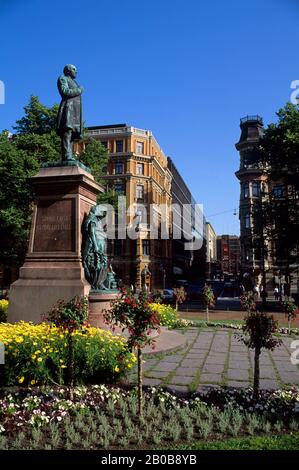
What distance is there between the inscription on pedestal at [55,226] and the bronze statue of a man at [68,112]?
5.24 feet

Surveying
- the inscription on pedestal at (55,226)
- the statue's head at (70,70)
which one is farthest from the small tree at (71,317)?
the statue's head at (70,70)

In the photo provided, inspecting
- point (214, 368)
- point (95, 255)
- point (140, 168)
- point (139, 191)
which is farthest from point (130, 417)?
point (140, 168)

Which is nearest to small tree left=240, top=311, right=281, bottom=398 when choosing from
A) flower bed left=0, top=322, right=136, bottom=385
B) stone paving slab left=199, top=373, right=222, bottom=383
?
stone paving slab left=199, top=373, right=222, bottom=383

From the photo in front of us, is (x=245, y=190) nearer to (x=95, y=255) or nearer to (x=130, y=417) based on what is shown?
(x=95, y=255)

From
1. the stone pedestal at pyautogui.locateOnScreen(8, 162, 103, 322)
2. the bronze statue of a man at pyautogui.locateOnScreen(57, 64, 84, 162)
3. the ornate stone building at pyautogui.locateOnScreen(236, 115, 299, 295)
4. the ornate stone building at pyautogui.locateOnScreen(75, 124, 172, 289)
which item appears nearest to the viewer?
the stone pedestal at pyautogui.locateOnScreen(8, 162, 103, 322)

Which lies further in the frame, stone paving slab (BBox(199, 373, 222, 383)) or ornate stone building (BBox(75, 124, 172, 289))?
ornate stone building (BBox(75, 124, 172, 289))

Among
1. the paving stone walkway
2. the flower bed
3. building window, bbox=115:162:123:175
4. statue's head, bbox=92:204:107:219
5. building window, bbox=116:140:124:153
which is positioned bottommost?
the paving stone walkway

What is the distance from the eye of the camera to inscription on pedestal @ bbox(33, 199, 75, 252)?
10477mm

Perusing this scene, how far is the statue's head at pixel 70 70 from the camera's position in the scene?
11.7 metres

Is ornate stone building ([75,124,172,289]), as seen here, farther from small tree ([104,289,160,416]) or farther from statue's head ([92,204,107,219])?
small tree ([104,289,160,416])

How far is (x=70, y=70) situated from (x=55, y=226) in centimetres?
515

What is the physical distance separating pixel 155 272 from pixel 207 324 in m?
41.8

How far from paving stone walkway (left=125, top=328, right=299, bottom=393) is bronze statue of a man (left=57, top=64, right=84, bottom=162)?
670 cm

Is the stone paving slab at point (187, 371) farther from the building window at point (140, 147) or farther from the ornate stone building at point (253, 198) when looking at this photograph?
the building window at point (140, 147)
